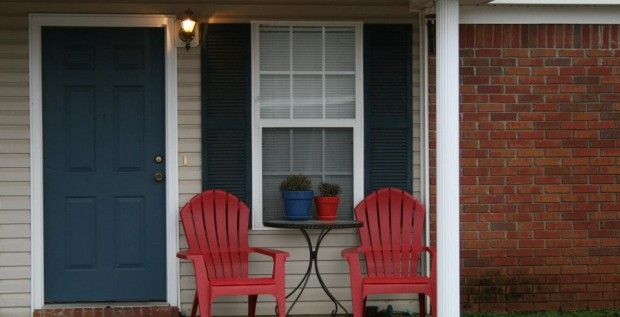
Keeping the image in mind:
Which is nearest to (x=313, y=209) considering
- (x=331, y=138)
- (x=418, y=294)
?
(x=331, y=138)

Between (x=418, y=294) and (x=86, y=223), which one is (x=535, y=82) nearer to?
(x=418, y=294)

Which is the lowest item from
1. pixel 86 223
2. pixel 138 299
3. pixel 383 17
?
pixel 138 299

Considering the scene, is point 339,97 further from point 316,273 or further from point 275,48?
point 316,273

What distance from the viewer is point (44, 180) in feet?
22.3

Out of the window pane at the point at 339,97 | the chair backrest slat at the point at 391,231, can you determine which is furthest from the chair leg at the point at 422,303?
the window pane at the point at 339,97

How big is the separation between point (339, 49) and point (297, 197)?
1126 mm

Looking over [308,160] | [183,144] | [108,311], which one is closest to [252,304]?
[108,311]

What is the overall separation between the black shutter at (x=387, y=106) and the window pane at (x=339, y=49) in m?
0.11

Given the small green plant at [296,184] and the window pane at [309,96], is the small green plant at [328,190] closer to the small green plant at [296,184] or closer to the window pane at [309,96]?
the small green plant at [296,184]

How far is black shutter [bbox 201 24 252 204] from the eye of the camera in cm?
688

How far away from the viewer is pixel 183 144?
686cm

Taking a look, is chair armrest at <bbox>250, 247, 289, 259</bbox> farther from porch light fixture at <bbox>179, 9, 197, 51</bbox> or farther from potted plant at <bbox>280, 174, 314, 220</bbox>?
porch light fixture at <bbox>179, 9, 197, 51</bbox>

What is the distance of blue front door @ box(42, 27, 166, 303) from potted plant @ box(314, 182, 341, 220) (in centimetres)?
109

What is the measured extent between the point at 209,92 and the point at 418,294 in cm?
204
